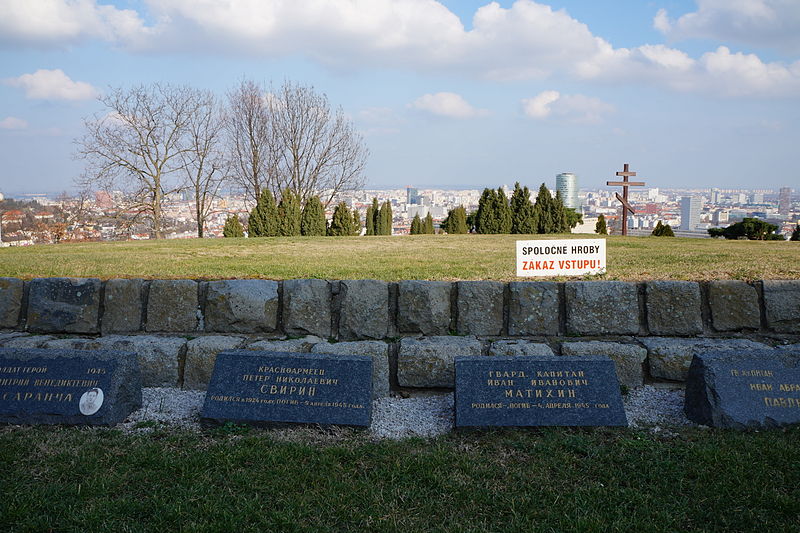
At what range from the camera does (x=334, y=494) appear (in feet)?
10.2

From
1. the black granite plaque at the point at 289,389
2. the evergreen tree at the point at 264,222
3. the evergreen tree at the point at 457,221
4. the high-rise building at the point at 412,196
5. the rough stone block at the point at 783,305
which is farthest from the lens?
the high-rise building at the point at 412,196

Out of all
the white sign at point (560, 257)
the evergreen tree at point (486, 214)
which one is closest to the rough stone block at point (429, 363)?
the white sign at point (560, 257)

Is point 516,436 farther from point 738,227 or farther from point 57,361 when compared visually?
point 738,227

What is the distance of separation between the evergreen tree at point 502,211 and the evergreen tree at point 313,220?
662 centimetres

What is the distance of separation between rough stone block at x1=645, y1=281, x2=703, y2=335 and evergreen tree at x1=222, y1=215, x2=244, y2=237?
1815 centimetres

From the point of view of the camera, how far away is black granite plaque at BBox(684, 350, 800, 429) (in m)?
4.01

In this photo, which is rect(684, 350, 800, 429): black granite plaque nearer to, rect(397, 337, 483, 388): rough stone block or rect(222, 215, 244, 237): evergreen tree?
rect(397, 337, 483, 388): rough stone block

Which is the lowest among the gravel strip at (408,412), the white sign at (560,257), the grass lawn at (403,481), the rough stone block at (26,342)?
the gravel strip at (408,412)

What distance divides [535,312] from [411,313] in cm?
109

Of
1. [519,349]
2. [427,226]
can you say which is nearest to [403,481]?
[519,349]

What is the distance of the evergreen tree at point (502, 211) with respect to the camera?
2316cm

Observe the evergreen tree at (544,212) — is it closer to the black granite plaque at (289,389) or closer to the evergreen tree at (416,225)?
the evergreen tree at (416,225)

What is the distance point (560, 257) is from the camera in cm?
657

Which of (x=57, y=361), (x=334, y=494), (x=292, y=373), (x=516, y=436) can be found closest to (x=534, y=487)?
(x=516, y=436)
